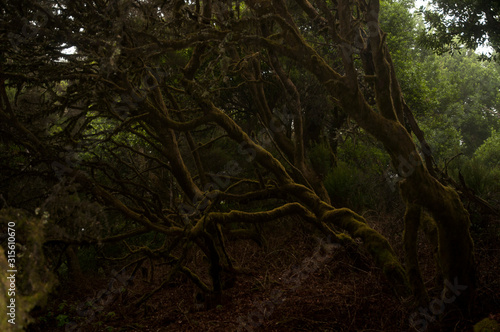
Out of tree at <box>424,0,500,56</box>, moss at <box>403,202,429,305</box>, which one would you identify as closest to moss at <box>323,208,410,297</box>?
moss at <box>403,202,429,305</box>

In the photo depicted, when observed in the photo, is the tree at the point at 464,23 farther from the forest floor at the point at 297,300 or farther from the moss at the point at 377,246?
the moss at the point at 377,246

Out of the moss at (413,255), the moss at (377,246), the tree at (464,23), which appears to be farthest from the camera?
the tree at (464,23)

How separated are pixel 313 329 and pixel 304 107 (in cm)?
761

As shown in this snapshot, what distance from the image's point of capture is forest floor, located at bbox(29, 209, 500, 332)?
414 centimetres

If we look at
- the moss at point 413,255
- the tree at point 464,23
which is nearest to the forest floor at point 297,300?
the moss at point 413,255

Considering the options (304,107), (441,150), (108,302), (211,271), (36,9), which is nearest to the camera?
(36,9)

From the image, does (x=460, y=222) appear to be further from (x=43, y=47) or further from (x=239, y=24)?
(x=43, y=47)

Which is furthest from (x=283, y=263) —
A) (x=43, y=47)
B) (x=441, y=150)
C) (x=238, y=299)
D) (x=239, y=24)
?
(x=441, y=150)

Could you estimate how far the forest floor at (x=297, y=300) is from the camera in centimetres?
414

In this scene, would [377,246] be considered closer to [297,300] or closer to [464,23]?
[297,300]

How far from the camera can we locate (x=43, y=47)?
434 cm

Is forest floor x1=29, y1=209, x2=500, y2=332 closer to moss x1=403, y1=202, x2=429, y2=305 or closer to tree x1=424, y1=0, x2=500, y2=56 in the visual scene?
moss x1=403, y1=202, x2=429, y2=305

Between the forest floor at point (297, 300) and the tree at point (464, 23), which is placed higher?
the tree at point (464, 23)

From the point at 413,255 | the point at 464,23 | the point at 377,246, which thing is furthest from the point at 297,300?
the point at 464,23
